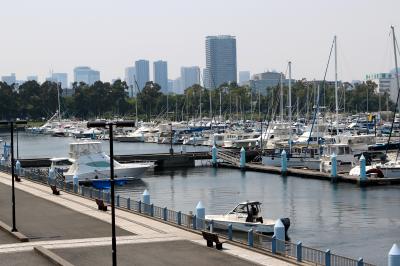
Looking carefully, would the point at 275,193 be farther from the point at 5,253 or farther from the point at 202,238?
the point at 5,253

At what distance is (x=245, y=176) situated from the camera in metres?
101

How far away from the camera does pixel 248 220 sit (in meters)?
50.7

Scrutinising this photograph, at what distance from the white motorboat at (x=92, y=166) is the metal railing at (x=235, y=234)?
1735 centimetres

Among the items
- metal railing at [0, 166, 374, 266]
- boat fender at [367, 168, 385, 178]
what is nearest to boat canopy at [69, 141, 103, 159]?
metal railing at [0, 166, 374, 266]

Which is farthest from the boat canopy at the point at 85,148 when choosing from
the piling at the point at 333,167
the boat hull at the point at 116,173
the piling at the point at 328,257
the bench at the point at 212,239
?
the piling at the point at 328,257

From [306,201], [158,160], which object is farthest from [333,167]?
[158,160]

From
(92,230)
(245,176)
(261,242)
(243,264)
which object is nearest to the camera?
(243,264)

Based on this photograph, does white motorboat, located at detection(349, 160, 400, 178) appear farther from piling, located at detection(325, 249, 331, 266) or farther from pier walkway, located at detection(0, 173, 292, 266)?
piling, located at detection(325, 249, 331, 266)

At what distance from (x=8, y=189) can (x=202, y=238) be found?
32029 millimetres

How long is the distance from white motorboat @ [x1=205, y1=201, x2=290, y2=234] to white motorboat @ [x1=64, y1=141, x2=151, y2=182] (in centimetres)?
3599

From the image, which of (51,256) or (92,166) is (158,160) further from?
(51,256)

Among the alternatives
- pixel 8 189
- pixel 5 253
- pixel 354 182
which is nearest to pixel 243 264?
pixel 5 253

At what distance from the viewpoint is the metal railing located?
111 feet

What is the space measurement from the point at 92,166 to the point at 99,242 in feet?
161
